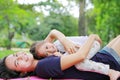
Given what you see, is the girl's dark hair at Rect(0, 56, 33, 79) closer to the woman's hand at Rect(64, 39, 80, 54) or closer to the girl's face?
the girl's face

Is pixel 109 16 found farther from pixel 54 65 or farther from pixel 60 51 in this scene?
pixel 54 65

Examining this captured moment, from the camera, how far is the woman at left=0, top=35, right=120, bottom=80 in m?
3.04

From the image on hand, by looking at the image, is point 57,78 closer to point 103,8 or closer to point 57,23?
point 103,8

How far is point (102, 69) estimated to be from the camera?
10.3ft

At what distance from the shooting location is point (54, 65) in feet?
9.96

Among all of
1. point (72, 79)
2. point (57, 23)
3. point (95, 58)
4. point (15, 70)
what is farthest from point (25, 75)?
point (57, 23)

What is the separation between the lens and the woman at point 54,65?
120 inches

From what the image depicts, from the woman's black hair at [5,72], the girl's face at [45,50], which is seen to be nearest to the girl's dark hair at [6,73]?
the woman's black hair at [5,72]

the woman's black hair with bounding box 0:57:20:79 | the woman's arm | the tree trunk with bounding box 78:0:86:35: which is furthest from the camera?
the tree trunk with bounding box 78:0:86:35

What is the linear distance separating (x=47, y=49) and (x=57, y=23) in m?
25.3

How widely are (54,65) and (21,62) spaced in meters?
0.27

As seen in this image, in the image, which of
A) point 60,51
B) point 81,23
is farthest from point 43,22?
point 60,51

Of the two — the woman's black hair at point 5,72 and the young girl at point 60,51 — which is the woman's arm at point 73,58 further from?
the woman's black hair at point 5,72

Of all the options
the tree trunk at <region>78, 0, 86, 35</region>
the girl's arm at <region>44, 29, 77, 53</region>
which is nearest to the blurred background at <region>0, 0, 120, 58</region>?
the tree trunk at <region>78, 0, 86, 35</region>
